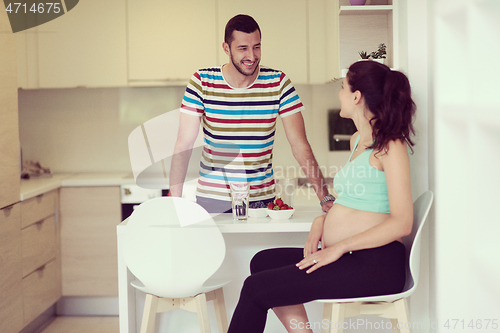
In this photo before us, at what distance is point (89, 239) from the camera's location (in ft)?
10.7

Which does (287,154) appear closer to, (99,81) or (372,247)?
(99,81)

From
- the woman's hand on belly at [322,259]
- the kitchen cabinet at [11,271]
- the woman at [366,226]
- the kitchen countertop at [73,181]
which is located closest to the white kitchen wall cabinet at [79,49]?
the kitchen countertop at [73,181]

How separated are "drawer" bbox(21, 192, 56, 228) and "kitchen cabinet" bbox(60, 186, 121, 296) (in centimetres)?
14

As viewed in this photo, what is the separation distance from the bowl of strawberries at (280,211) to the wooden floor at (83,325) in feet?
5.49

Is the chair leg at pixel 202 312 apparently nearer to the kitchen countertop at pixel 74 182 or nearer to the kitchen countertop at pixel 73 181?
the kitchen countertop at pixel 74 182

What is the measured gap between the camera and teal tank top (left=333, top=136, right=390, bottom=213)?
59.6 inches

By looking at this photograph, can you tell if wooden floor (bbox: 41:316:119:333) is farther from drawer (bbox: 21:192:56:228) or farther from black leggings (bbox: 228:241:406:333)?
black leggings (bbox: 228:241:406:333)

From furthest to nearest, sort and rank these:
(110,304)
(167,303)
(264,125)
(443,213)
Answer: (110,304) → (264,125) → (167,303) → (443,213)

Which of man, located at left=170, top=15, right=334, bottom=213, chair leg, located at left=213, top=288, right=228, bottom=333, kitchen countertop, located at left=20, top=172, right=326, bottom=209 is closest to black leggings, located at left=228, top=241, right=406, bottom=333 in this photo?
chair leg, located at left=213, top=288, right=228, bottom=333

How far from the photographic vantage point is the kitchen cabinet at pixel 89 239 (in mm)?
3246

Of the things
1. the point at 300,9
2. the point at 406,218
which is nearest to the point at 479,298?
the point at 406,218

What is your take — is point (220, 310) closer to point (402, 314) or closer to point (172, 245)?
point (172, 245)

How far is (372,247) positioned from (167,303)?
29.8 inches

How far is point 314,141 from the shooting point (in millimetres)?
3828
